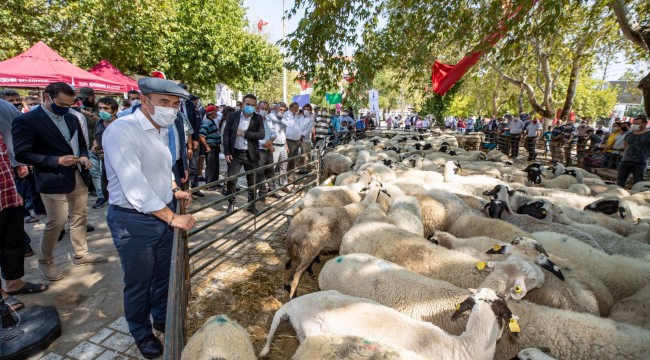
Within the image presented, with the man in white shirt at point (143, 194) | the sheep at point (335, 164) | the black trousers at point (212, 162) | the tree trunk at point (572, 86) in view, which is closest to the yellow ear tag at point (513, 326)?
the man in white shirt at point (143, 194)

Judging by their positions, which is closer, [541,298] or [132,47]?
[541,298]

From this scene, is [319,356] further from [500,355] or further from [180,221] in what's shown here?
[500,355]

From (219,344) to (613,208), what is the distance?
594 centimetres

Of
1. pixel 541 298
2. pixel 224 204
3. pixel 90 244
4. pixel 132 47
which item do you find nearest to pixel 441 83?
pixel 224 204

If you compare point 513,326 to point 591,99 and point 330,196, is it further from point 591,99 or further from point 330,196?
point 591,99

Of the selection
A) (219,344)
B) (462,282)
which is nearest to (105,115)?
(219,344)

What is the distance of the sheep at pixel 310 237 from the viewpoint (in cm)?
375

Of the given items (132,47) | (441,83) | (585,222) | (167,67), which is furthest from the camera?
(167,67)

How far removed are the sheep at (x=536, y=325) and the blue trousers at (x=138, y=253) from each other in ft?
5.45

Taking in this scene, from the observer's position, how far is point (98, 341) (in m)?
2.83

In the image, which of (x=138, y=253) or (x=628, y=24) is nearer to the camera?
(x=138, y=253)

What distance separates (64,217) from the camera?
373 cm

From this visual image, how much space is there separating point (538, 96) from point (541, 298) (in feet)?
128

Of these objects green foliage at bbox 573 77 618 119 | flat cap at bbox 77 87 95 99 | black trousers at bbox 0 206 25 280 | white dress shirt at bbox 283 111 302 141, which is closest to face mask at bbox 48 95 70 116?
black trousers at bbox 0 206 25 280
